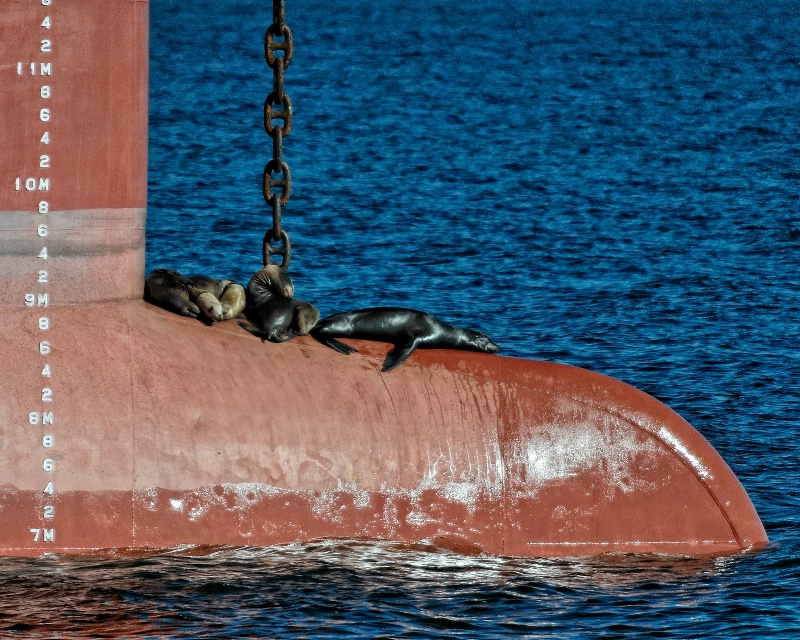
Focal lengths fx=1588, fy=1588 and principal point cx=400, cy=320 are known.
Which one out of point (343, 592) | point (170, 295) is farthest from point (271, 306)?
point (343, 592)

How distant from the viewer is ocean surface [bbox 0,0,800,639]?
1071 centimetres

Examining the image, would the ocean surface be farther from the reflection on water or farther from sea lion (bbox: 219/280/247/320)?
sea lion (bbox: 219/280/247/320)

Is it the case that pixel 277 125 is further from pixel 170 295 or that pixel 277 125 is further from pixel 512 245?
pixel 512 245

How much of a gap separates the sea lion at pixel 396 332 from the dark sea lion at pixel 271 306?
0.27 meters

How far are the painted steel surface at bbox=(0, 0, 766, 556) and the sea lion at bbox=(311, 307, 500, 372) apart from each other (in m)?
0.10

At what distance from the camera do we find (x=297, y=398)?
1134cm

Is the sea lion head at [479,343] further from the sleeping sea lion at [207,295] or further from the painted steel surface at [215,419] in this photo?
the sleeping sea lion at [207,295]

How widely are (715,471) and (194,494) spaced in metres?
3.84

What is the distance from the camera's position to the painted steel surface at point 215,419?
10.9m

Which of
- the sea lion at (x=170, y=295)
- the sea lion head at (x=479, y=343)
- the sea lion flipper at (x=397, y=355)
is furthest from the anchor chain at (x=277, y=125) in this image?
the sea lion head at (x=479, y=343)

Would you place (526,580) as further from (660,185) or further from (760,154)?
(760,154)

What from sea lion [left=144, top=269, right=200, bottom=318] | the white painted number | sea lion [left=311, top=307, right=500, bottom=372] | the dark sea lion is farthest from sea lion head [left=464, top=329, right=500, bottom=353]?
the white painted number

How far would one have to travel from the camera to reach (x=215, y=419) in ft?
36.5

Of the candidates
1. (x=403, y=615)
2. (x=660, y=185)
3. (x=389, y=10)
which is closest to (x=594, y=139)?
(x=660, y=185)
